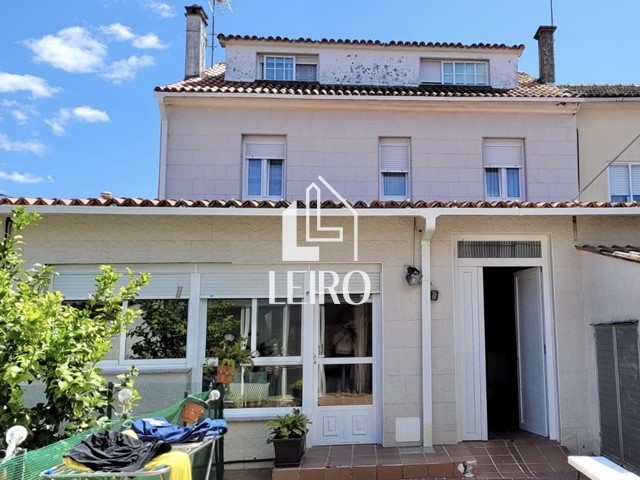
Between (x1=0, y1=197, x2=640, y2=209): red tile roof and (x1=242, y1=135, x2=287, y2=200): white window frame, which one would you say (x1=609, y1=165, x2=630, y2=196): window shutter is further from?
(x1=242, y1=135, x2=287, y2=200): white window frame

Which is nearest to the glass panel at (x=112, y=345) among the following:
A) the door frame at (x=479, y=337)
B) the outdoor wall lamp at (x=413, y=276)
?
the outdoor wall lamp at (x=413, y=276)

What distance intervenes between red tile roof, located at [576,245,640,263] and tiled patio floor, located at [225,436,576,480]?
3.14m

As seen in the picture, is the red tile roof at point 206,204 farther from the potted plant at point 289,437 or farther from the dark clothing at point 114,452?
the dark clothing at point 114,452

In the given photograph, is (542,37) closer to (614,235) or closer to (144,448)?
(614,235)

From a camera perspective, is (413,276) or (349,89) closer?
(413,276)

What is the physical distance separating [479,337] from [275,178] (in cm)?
624

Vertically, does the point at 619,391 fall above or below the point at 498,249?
below

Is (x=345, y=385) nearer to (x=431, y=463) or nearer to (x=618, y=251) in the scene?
(x=431, y=463)

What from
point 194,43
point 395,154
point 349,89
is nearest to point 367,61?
point 349,89

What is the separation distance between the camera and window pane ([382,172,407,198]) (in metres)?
→ 11.7

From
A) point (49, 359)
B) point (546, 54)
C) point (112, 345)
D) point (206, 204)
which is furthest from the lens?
point (546, 54)

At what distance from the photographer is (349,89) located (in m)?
12.3

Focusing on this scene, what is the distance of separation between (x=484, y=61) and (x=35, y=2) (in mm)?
11348

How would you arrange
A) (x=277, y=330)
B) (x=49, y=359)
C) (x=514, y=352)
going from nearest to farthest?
1. (x=49, y=359)
2. (x=277, y=330)
3. (x=514, y=352)
